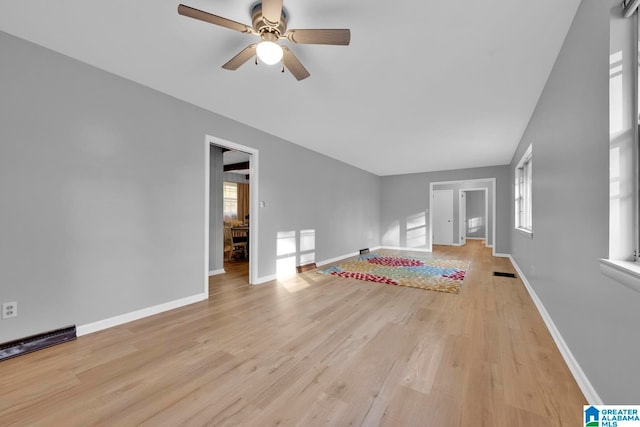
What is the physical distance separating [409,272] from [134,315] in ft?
13.7

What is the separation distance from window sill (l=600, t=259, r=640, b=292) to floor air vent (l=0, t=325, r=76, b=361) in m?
3.74

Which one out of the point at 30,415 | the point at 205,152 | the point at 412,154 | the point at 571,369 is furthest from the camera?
the point at 412,154

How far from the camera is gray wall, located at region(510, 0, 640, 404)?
47.4 inches

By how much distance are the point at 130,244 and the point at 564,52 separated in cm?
426

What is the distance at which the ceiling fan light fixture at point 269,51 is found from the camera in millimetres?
1756

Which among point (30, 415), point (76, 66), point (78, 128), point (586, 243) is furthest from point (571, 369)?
point (76, 66)

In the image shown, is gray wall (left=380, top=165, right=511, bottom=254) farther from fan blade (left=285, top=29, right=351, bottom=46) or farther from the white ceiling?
fan blade (left=285, top=29, right=351, bottom=46)

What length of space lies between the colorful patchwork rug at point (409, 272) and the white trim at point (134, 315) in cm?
241

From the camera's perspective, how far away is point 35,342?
6.74ft

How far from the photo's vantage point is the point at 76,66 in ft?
7.67

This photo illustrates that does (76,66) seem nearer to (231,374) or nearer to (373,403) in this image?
(231,374)

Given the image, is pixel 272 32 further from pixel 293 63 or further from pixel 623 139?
pixel 623 139

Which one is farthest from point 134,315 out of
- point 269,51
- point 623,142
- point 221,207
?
point 623,142

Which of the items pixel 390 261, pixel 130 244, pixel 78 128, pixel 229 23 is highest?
pixel 229 23
